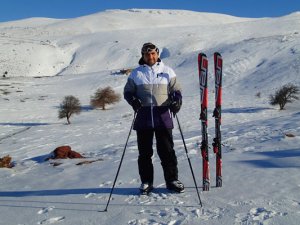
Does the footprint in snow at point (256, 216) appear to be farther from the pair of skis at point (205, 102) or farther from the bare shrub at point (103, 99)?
the bare shrub at point (103, 99)

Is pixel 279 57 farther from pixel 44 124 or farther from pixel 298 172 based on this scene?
pixel 298 172

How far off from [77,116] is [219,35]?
62.8m

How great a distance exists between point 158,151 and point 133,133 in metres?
16.3

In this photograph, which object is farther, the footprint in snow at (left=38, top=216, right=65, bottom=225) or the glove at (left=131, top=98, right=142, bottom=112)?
the glove at (left=131, top=98, right=142, bottom=112)

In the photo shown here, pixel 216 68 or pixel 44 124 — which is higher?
pixel 216 68

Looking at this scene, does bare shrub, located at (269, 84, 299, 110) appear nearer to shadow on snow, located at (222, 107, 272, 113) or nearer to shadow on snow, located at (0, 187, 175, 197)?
shadow on snow, located at (222, 107, 272, 113)

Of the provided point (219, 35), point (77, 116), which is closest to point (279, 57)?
point (77, 116)

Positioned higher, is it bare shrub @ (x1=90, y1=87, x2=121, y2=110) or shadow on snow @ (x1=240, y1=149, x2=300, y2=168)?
bare shrub @ (x1=90, y1=87, x2=121, y2=110)

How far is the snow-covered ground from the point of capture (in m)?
5.39

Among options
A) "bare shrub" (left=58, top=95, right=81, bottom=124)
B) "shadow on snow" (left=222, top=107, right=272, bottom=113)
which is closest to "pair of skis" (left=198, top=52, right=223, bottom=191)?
"shadow on snow" (left=222, top=107, right=272, bottom=113)

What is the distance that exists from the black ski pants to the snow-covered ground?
346mm

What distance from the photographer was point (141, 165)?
6.14 metres

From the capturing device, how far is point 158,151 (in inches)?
238

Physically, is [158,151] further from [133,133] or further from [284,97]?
[284,97]
